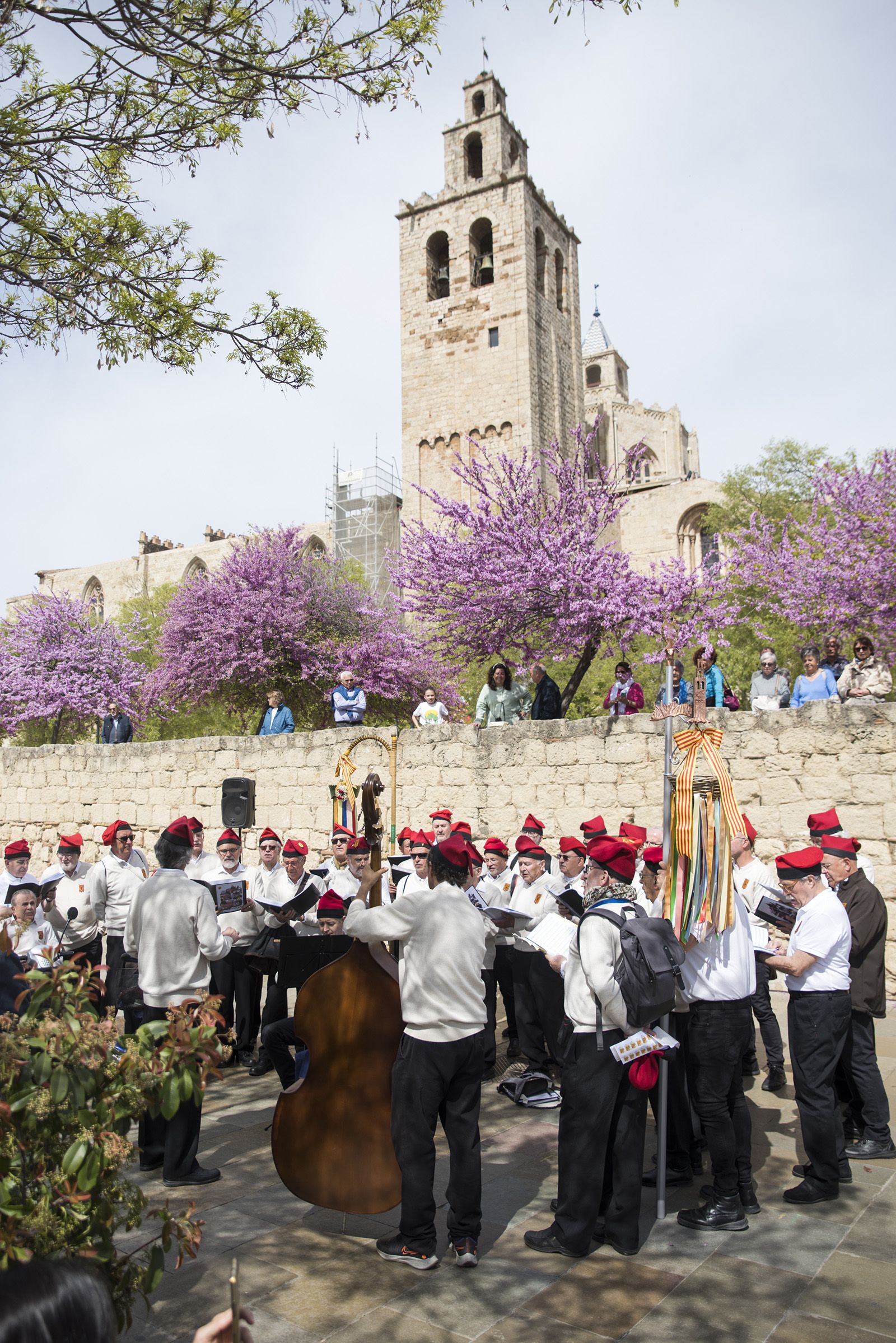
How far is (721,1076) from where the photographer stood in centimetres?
429

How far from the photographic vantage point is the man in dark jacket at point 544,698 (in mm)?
12391

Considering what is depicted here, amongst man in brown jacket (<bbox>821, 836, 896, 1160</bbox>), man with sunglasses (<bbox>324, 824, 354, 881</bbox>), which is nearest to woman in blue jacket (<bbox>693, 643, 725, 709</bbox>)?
man with sunglasses (<bbox>324, 824, 354, 881</bbox>)

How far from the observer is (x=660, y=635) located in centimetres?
1656

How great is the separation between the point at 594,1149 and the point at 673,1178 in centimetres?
122

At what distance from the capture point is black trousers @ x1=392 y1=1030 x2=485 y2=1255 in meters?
3.99

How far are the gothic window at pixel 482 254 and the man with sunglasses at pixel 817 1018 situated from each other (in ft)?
113

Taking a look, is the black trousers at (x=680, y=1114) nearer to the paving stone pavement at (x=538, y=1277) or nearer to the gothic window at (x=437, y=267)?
the paving stone pavement at (x=538, y=1277)

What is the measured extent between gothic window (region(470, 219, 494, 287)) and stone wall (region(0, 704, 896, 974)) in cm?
2583

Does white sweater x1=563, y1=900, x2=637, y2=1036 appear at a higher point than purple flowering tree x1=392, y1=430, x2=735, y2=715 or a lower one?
lower

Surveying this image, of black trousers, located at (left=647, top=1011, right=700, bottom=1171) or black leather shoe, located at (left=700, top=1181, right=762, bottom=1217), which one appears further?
black trousers, located at (left=647, top=1011, right=700, bottom=1171)

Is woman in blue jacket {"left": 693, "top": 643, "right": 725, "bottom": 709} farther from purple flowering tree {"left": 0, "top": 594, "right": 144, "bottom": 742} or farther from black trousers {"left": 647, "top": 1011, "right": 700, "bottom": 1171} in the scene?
purple flowering tree {"left": 0, "top": 594, "right": 144, "bottom": 742}

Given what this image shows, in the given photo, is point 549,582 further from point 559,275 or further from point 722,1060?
point 559,275

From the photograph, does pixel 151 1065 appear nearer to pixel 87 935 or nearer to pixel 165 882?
pixel 165 882

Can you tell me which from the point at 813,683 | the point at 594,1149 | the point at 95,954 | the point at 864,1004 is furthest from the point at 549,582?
the point at 594,1149
